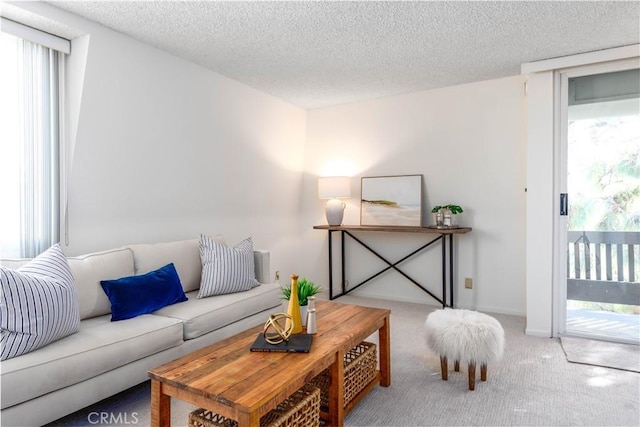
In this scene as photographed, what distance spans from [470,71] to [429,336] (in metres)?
2.54

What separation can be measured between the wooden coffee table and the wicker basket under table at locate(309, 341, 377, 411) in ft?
0.16

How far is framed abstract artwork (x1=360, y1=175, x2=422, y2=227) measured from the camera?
4176mm

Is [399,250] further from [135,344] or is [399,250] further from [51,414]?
[51,414]

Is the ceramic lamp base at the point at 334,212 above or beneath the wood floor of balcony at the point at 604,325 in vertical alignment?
above

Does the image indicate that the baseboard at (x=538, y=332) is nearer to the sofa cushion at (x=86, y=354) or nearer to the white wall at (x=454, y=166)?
the white wall at (x=454, y=166)

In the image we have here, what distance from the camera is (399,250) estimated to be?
14.3 feet

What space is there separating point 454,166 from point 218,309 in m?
2.82

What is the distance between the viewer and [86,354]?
181cm

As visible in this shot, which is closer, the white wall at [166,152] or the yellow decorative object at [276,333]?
the yellow decorative object at [276,333]

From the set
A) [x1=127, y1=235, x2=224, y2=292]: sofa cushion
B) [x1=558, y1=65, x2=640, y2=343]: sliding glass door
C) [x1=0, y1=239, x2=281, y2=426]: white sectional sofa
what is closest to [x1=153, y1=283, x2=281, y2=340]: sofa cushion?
[x1=0, y1=239, x2=281, y2=426]: white sectional sofa

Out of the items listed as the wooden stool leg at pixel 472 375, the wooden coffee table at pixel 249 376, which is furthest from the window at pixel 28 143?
the wooden stool leg at pixel 472 375

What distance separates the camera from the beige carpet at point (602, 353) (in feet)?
8.49

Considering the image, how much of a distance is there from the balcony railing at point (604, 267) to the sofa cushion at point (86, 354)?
3.13 meters

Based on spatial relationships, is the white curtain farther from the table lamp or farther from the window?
the table lamp
